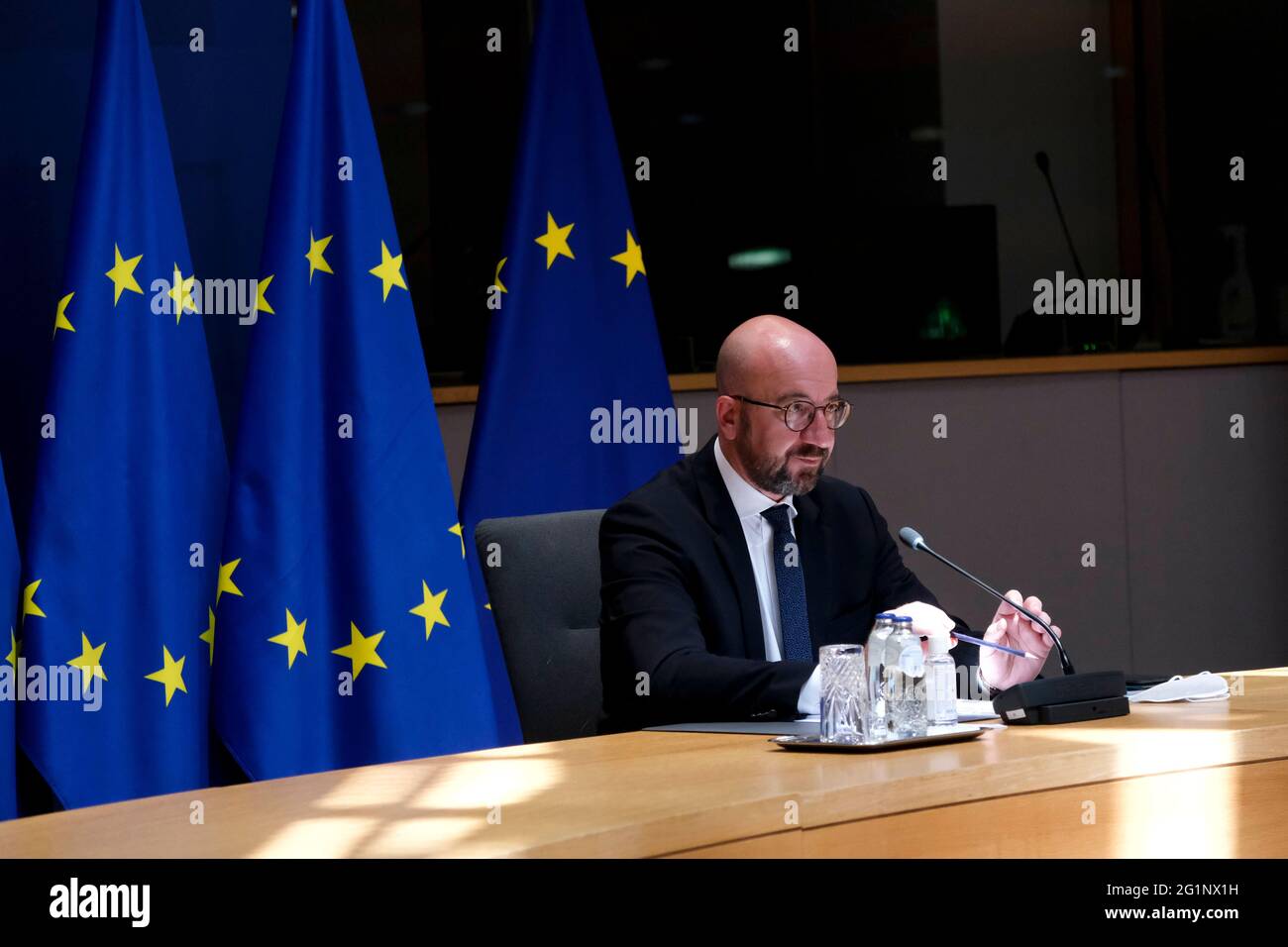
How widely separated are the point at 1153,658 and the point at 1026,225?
1.39 meters

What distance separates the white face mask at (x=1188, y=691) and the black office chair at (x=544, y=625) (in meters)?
0.88

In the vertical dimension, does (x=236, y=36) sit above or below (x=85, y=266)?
above

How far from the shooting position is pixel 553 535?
8.87ft

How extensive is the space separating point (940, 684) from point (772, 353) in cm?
77

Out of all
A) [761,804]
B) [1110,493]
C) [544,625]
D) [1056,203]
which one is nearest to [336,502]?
[544,625]

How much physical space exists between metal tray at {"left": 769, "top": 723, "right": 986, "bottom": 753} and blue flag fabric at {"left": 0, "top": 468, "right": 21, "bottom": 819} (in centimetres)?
161

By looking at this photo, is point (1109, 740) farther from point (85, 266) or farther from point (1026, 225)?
point (1026, 225)

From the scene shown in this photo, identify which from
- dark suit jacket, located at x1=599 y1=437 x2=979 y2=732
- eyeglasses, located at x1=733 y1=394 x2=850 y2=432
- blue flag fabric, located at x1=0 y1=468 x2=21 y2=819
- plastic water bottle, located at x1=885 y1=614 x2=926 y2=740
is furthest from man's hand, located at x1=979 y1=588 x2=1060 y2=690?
blue flag fabric, located at x1=0 y1=468 x2=21 y2=819

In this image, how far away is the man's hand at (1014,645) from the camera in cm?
229

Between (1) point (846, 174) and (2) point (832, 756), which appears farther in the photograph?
(1) point (846, 174)

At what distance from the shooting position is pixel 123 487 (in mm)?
3064

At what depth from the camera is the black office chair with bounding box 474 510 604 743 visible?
2607 millimetres

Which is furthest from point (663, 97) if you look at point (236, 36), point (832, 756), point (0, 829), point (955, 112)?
point (0, 829)

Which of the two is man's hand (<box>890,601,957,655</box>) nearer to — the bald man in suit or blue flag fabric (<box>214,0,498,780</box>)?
the bald man in suit
